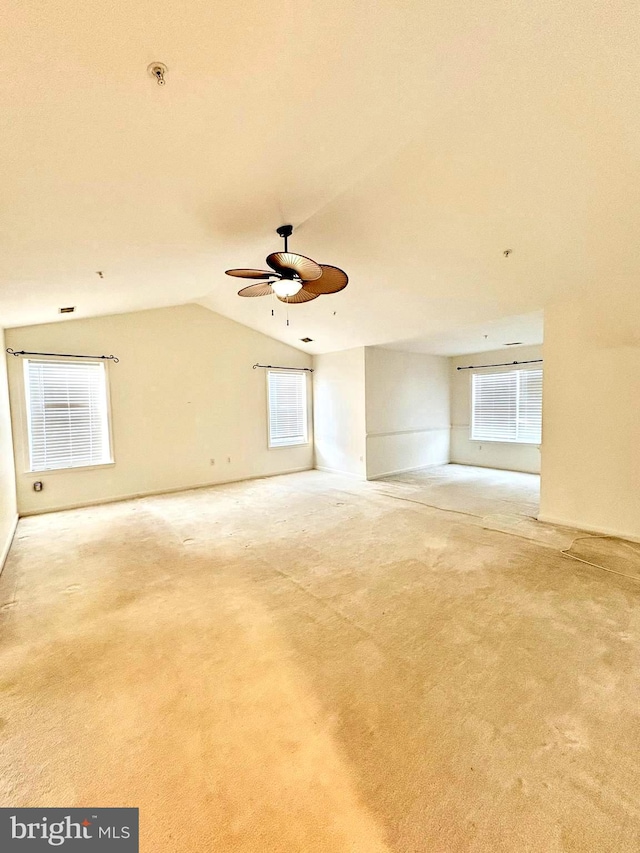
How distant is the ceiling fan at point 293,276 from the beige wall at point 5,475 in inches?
123

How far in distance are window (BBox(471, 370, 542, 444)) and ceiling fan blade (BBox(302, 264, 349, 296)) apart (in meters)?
5.25

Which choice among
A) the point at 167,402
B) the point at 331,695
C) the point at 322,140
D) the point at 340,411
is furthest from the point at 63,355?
the point at 331,695

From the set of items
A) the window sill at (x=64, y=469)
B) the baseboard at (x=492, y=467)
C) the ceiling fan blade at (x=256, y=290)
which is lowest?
the baseboard at (x=492, y=467)

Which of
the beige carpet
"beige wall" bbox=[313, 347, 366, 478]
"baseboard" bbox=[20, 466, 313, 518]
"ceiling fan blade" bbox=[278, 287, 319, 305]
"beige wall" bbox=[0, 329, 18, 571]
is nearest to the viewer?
the beige carpet

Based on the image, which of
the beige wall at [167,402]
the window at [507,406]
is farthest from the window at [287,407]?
the window at [507,406]

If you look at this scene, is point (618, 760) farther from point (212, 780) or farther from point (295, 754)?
point (212, 780)

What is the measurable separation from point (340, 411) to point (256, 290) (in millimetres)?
4179

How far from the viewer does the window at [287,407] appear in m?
7.22

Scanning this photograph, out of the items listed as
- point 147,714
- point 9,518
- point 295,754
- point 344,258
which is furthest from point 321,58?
point 9,518

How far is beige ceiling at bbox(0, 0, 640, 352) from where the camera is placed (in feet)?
4.18

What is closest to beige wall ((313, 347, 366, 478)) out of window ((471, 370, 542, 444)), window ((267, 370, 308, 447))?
A: window ((267, 370, 308, 447))

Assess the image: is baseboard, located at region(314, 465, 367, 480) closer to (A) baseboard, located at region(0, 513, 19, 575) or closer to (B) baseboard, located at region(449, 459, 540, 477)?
(B) baseboard, located at region(449, 459, 540, 477)

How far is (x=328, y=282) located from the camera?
9.47 ft

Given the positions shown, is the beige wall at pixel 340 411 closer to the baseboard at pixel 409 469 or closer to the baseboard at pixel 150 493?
the baseboard at pixel 409 469
